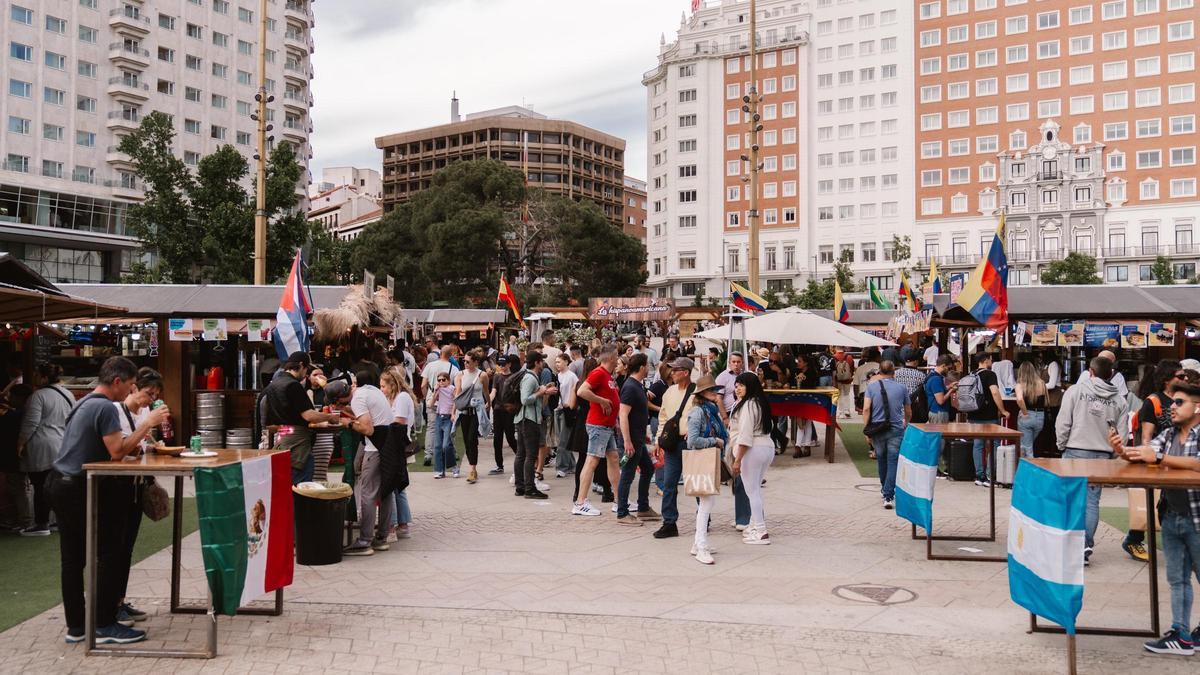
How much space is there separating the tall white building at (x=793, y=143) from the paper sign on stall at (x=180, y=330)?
70.9 metres

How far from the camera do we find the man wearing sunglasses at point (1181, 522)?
5.31m

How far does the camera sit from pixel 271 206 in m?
32.7

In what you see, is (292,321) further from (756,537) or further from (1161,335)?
(1161,335)

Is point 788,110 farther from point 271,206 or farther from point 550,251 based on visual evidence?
point 271,206

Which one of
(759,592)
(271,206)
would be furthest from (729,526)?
(271,206)

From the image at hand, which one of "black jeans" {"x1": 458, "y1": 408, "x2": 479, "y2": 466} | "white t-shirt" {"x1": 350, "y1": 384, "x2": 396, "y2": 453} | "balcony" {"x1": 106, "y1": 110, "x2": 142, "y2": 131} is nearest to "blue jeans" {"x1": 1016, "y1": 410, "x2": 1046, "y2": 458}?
"black jeans" {"x1": 458, "y1": 408, "x2": 479, "y2": 466}

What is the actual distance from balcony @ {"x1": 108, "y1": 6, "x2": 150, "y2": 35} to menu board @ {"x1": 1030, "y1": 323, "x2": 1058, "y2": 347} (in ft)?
211

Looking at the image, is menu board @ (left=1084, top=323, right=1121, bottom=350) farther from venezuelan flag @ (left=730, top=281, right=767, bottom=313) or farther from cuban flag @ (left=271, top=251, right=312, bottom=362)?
cuban flag @ (left=271, top=251, right=312, bottom=362)

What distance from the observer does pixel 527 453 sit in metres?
11.1

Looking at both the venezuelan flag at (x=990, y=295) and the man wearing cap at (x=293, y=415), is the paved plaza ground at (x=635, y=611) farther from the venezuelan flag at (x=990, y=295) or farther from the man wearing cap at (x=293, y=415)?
the venezuelan flag at (x=990, y=295)

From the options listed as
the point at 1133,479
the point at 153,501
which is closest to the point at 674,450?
the point at 1133,479

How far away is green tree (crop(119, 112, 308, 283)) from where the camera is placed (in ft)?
110

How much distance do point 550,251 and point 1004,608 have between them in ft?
176

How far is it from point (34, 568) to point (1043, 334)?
15.0m
